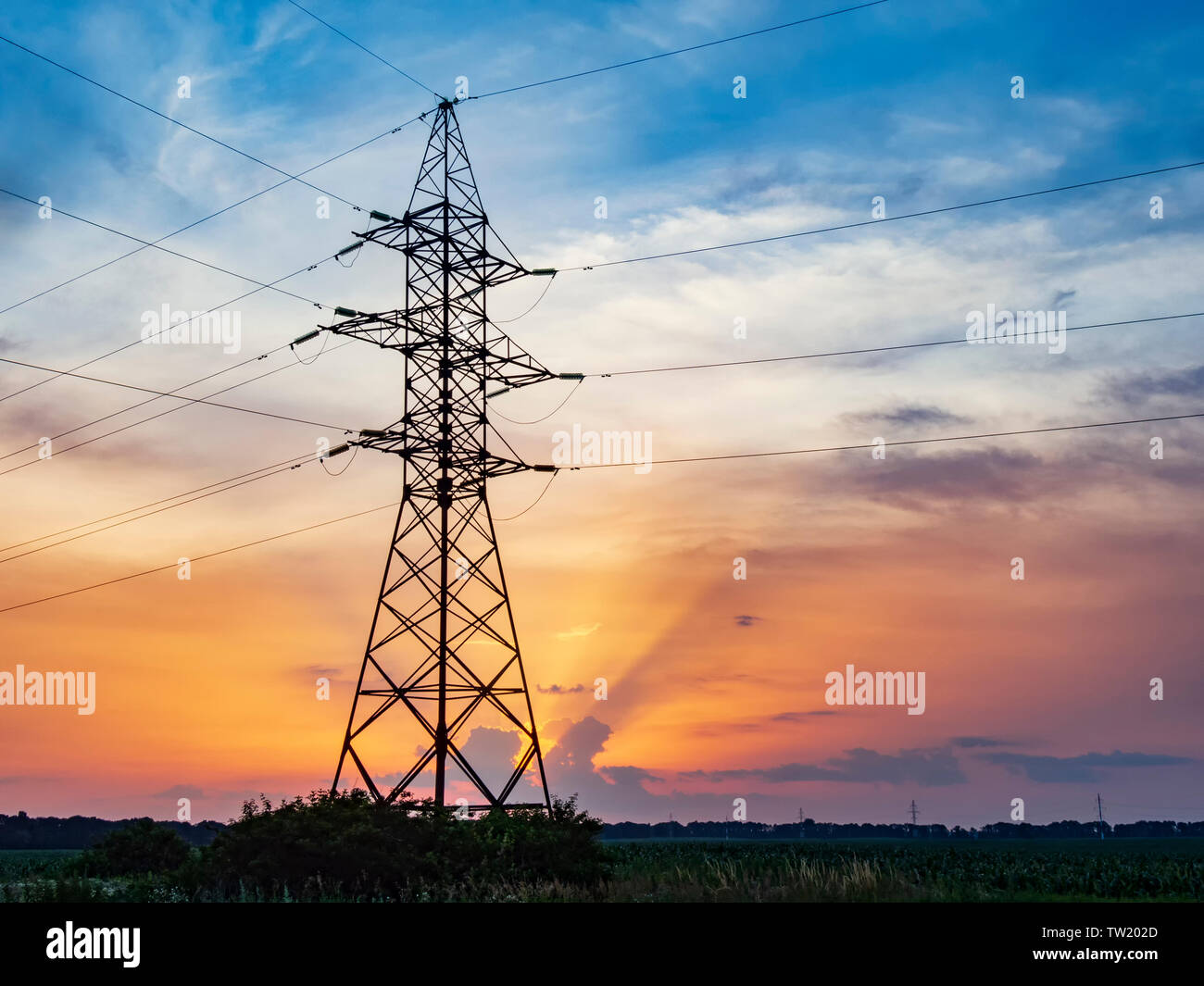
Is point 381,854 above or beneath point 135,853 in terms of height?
above

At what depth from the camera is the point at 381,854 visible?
28.3m

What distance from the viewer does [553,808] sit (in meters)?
33.4

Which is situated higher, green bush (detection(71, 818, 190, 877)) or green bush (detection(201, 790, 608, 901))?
green bush (detection(201, 790, 608, 901))

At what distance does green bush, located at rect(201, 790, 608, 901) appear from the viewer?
2781 cm

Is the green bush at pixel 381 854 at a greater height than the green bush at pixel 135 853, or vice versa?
the green bush at pixel 381 854

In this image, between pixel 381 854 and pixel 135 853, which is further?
pixel 135 853

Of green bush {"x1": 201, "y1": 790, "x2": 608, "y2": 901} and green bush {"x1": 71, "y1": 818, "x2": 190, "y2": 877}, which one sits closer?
green bush {"x1": 201, "y1": 790, "x2": 608, "y2": 901}

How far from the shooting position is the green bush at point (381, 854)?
2781cm

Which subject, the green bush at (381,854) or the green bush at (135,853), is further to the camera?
the green bush at (135,853)

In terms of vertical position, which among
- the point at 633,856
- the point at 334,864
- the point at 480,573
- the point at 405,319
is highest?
the point at 405,319
